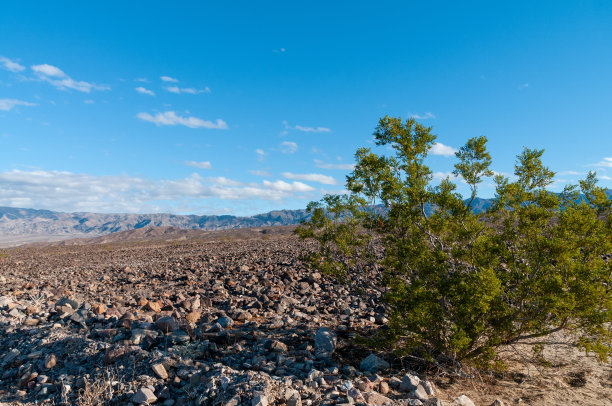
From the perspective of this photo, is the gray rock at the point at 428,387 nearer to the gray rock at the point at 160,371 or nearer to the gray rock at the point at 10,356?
the gray rock at the point at 160,371

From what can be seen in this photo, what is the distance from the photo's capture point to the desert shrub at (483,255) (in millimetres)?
6430

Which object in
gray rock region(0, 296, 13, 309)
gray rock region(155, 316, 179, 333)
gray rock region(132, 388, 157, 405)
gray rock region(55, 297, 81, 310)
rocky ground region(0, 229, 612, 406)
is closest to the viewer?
gray rock region(132, 388, 157, 405)

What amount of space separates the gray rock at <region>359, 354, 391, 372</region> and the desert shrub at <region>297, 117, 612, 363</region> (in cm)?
44

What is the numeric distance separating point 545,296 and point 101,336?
9488mm

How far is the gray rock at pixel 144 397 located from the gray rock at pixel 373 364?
3.97 m

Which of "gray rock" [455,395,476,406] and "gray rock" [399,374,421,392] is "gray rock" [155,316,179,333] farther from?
"gray rock" [455,395,476,406]

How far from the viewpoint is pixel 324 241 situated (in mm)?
9516

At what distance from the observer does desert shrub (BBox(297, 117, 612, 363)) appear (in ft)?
21.1

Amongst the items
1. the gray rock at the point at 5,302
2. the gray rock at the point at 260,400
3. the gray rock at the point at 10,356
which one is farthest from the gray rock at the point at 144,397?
the gray rock at the point at 5,302

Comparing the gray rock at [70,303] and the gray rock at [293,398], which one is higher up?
the gray rock at [293,398]

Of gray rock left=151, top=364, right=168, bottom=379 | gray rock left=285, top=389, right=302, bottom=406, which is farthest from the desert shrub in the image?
gray rock left=151, top=364, right=168, bottom=379

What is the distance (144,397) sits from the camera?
5.92 m

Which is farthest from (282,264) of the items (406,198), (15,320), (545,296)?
(545,296)

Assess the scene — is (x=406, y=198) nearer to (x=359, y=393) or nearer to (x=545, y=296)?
(x=545, y=296)
